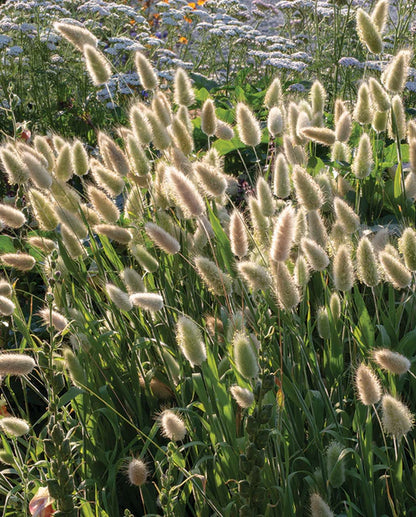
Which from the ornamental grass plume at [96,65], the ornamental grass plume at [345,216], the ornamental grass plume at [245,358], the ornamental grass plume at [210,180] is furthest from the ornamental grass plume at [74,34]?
the ornamental grass plume at [245,358]

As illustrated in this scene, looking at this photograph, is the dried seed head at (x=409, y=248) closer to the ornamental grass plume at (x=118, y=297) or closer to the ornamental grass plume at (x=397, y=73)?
the ornamental grass plume at (x=397, y=73)

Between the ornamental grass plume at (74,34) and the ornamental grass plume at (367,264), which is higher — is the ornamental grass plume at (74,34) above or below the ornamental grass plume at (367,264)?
above

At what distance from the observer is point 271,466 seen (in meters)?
1.56

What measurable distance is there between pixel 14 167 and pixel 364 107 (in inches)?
40.8

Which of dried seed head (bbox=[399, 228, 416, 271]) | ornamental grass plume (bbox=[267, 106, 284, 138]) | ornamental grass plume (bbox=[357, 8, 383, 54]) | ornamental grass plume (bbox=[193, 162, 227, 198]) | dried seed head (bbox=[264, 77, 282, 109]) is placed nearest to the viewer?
dried seed head (bbox=[399, 228, 416, 271])

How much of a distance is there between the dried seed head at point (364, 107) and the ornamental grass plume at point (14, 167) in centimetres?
99

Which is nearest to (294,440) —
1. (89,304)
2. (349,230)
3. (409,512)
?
(409,512)

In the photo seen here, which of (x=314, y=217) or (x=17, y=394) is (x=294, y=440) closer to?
(x=314, y=217)

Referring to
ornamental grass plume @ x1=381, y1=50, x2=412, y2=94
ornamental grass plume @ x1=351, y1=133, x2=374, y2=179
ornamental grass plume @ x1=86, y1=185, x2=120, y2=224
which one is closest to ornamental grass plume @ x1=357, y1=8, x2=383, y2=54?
ornamental grass plume @ x1=381, y1=50, x2=412, y2=94

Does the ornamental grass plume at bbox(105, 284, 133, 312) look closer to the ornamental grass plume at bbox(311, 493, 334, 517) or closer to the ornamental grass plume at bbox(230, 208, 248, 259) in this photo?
the ornamental grass plume at bbox(230, 208, 248, 259)

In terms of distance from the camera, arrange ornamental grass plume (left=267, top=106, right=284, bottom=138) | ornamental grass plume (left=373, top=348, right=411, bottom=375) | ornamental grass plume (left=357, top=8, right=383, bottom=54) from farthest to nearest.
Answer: ornamental grass plume (left=267, top=106, right=284, bottom=138)
ornamental grass plume (left=357, top=8, right=383, bottom=54)
ornamental grass plume (left=373, top=348, right=411, bottom=375)

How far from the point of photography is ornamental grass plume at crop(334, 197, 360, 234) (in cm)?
173

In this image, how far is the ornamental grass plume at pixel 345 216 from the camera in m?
1.73

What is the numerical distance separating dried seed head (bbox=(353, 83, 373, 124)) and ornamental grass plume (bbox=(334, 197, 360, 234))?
0.45 meters
